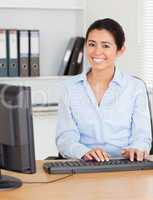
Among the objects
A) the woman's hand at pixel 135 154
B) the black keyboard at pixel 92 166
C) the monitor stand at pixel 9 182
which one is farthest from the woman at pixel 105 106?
the monitor stand at pixel 9 182

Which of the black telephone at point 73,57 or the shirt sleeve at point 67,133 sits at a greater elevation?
the black telephone at point 73,57

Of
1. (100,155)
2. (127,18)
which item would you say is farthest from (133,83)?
(127,18)

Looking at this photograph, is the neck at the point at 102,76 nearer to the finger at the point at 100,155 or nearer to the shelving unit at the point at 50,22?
the finger at the point at 100,155

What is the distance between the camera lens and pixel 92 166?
1955 mm

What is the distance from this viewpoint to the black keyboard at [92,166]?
6.31 ft

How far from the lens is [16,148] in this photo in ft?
5.47

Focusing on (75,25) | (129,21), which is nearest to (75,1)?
(75,25)

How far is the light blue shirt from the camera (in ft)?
7.82

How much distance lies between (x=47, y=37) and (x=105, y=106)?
1.38 meters

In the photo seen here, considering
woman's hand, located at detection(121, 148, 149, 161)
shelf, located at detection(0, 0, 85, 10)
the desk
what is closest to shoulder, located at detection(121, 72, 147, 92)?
woman's hand, located at detection(121, 148, 149, 161)

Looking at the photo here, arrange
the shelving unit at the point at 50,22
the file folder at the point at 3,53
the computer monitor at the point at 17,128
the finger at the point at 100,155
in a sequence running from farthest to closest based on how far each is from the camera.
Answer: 1. the shelving unit at the point at 50,22
2. the file folder at the point at 3,53
3. the finger at the point at 100,155
4. the computer monitor at the point at 17,128

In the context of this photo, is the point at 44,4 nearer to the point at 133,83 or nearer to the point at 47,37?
the point at 47,37

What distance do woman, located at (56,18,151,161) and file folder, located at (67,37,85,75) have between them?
111 centimetres

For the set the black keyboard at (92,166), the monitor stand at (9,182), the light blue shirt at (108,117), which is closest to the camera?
the monitor stand at (9,182)
